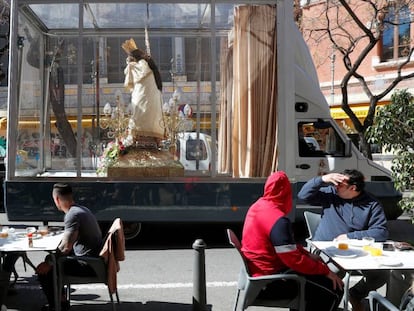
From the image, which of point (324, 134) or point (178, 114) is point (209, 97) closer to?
point (178, 114)

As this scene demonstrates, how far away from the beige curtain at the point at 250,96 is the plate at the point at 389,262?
3956 mm

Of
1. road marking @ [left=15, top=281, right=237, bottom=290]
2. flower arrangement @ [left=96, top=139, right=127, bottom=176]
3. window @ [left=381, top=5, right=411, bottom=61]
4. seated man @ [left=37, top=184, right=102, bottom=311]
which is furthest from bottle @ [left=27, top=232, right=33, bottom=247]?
window @ [left=381, top=5, right=411, bottom=61]

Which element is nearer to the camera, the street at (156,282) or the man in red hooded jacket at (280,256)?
the man in red hooded jacket at (280,256)

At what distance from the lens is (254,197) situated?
25.8ft

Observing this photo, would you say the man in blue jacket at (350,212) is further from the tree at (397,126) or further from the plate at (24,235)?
the plate at (24,235)

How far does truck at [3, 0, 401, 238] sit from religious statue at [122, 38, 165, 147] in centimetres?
26

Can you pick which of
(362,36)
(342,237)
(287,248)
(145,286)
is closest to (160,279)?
(145,286)

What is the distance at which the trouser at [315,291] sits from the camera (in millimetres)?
4062

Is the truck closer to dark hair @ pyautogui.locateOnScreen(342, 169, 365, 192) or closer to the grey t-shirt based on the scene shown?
the grey t-shirt

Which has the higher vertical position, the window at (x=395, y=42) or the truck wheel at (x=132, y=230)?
the window at (x=395, y=42)

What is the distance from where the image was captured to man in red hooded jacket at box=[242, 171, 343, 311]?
3986 mm

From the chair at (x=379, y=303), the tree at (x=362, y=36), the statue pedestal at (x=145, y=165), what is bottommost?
the chair at (x=379, y=303)

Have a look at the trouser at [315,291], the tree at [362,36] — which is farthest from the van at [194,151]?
the trouser at [315,291]

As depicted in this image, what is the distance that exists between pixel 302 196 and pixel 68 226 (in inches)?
87.6
